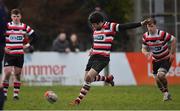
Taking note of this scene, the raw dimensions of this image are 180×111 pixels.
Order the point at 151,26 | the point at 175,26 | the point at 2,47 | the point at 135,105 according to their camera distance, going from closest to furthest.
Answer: the point at 2,47 < the point at 135,105 < the point at 151,26 < the point at 175,26

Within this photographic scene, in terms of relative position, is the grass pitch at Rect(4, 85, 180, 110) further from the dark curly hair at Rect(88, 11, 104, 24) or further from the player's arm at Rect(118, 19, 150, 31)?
the dark curly hair at Rect(88, 11, 104, 24)

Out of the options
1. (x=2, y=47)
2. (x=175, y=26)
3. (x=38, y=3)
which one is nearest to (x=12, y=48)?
(x=2, y=47)

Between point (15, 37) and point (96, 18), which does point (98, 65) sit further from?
point (15, 37)

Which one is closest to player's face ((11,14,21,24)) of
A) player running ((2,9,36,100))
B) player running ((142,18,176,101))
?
player running ((2,9,36,100))

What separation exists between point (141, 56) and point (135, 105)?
522 inches

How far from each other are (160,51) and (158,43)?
0.28 meters

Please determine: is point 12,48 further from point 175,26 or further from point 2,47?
point 175,26

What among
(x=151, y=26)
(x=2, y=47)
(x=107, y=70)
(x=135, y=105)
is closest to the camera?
(x=2, y=47)

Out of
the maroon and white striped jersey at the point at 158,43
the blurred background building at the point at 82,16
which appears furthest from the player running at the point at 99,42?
the blurred background building at the point at 82,16

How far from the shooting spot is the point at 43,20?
42.2 m

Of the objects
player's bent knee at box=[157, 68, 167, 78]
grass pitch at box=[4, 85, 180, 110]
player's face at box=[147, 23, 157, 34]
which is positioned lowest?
grass pitch at box=[4, 85, 180, 110]

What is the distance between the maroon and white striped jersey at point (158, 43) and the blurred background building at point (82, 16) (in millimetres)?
16486

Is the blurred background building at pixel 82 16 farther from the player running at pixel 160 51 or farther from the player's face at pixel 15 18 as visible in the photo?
the player's face at pixel 15 18

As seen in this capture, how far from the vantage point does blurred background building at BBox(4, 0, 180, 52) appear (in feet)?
125
